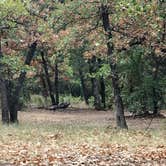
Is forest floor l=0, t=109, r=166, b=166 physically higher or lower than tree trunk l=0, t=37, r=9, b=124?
lower

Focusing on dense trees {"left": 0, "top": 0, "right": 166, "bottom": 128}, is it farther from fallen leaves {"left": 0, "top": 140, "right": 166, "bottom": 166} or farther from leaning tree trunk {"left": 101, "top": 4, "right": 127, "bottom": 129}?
fallen leaves {"left": 0, "top": 140, "right": 166, "bottom": 166}

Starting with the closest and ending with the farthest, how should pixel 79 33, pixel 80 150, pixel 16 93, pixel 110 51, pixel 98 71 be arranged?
pixel 80 150 < pixel 79 33 < pixel 110 51 < pixel 98 71 < pixel 16 93

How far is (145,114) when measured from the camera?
108ft

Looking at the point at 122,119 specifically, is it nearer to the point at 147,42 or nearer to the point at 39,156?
the point at 147,42

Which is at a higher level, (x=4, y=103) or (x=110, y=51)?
(x=110, y=51)

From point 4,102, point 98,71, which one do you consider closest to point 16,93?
point 4,102

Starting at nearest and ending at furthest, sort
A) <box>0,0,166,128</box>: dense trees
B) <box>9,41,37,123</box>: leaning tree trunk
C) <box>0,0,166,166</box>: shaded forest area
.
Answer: <box>0,0,166,166</box>: shaded forest area → <box>0,0,166,128</box>: dense trees → <box>9,41,37,123</box>: leaning tree trunk

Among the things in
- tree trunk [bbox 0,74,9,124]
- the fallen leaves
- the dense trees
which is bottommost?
the fallen leaves

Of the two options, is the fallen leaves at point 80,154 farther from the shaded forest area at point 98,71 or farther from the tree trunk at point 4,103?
the tree trunk at point 4,103

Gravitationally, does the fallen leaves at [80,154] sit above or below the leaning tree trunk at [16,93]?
below

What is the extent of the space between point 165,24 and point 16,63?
318 inches

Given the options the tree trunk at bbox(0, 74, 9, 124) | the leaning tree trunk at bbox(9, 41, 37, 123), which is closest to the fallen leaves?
the tree trunk at bbox(0, 74, 9, 124)

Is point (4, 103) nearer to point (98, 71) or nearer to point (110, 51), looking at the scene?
point (98, 71)

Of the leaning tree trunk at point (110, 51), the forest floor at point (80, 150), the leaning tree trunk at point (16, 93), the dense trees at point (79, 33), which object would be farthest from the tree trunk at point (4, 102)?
the forest floor at point (80, 150)
